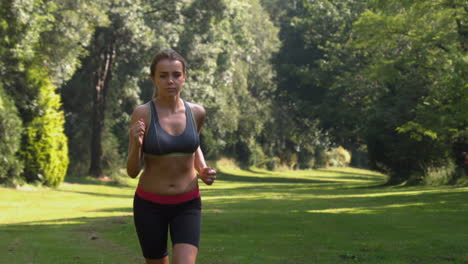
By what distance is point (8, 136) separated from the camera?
29484mm

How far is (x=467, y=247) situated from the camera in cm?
1272

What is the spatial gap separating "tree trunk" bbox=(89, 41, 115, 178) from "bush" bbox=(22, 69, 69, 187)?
9.42 metres

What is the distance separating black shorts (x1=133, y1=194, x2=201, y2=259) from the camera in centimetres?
573

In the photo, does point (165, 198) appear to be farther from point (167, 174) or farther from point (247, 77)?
point (247, 77)

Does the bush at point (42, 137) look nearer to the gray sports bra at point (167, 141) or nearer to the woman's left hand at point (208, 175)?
the gray sports bra at point (167, 141)

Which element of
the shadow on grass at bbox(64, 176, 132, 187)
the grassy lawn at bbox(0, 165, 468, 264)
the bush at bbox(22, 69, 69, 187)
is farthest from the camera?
the shadow on grass at bbox(64, 176, 132, 187)

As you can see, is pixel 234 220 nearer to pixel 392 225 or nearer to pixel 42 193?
pixel 392 225

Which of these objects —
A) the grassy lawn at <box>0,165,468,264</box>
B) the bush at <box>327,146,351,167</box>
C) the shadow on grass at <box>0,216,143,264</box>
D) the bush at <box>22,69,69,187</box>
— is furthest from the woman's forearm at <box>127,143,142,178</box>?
the bush at <box>327,146,351,167</box>

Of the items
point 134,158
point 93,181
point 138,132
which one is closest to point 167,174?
point 134,158

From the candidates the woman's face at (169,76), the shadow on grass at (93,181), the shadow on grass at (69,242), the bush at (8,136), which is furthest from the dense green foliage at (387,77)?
the woman's face at (169,76)

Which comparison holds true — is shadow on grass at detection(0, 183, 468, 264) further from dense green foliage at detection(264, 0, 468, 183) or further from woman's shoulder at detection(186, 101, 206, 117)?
dense green foliage at detection(264, 0, 468, 183)

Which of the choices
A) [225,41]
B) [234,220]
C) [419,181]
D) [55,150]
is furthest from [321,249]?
[225,41]

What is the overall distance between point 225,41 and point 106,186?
640 inches

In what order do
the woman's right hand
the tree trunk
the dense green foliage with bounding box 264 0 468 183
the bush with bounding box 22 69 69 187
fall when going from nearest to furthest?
the woman's right hand, the dense green foliage with bounding box 264 0 468 183, the bush with bounding box 22 69 69 187, the tree trunk
